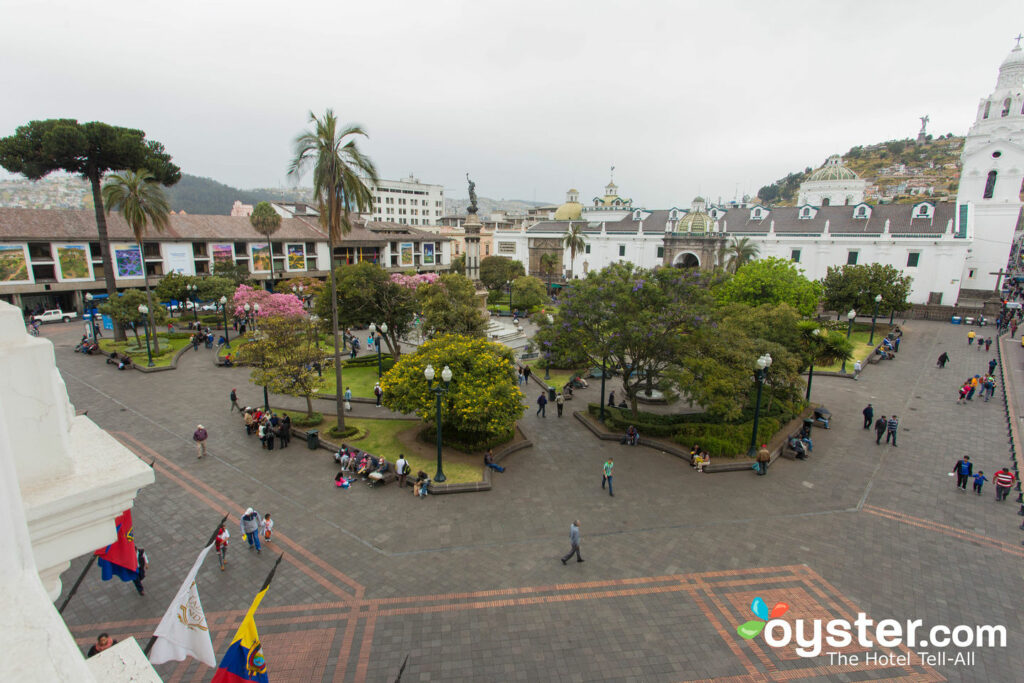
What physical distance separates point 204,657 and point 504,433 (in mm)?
12159

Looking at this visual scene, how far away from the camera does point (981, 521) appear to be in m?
14.2

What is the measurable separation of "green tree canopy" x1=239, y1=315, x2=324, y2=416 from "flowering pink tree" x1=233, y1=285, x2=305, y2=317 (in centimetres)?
1198

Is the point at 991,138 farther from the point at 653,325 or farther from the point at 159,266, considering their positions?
the point at 159,266

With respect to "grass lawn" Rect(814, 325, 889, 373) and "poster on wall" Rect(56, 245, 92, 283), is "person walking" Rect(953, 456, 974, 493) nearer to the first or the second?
"grass lawn" Rect(814, 325, 889, 373)

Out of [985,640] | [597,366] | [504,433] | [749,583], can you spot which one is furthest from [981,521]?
[504,433]

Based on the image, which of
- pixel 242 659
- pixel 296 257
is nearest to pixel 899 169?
pixel 296 257

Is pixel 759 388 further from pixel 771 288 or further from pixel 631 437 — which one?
pixel 771 288

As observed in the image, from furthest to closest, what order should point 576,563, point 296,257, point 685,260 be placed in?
point 685,260 < point 296,257 < point 576,563

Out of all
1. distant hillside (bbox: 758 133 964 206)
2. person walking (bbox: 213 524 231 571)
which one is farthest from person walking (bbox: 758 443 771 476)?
distant hillside (bbox: 758 133 964 206)

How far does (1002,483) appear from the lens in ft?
49.5

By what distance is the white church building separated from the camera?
46.5m

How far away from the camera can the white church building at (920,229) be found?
4653cm

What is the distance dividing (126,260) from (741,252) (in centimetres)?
5515

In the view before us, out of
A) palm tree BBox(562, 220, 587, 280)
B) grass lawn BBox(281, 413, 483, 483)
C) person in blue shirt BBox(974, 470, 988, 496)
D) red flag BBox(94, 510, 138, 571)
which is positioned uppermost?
Answer: palm tree BBox(562, 220, 587, 280)
